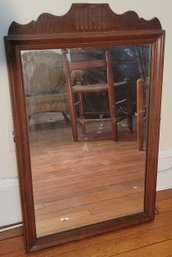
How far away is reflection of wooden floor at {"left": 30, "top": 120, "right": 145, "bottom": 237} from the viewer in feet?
4.10

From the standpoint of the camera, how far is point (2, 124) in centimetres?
125

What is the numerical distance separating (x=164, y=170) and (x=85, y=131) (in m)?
0.58

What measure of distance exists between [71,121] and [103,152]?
8.7 inches

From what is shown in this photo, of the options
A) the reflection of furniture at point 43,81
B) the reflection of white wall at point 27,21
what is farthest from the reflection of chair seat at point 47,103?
the reflection of white wall at point 27,21

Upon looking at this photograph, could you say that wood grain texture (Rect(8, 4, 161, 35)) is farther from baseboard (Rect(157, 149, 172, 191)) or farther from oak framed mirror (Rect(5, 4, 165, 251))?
baseboard (Rect(157, 149, 172, 191))

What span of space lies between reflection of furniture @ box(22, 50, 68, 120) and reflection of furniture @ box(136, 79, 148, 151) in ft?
1.07

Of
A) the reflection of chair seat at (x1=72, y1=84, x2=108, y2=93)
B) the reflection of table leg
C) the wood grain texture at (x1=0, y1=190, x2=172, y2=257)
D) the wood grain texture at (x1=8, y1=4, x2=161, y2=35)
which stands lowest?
the wood grain texture at (x1=0, y1=190, x2=172, y2=257)

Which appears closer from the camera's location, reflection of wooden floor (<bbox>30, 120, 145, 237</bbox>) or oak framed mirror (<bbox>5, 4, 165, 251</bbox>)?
oak framed mirror (<bbox>5, 4, 165, 251</bbox>)

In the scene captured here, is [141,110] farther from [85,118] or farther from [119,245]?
[119,245]

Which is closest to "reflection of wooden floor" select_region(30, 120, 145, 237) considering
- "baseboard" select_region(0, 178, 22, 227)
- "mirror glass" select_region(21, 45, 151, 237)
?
"mirror glass" select_region(21, 45, 151, 237)

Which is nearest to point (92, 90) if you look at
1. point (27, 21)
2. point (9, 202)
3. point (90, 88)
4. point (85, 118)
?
point (90, 88)

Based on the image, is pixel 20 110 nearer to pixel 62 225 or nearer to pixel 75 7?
pixel 75 7

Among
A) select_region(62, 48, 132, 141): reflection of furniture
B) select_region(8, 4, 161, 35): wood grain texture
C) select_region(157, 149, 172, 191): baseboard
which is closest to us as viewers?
select_region(8, 4, 161, 35): wood grain texture

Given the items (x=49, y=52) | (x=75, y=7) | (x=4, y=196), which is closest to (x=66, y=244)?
(x=4, y=196)
